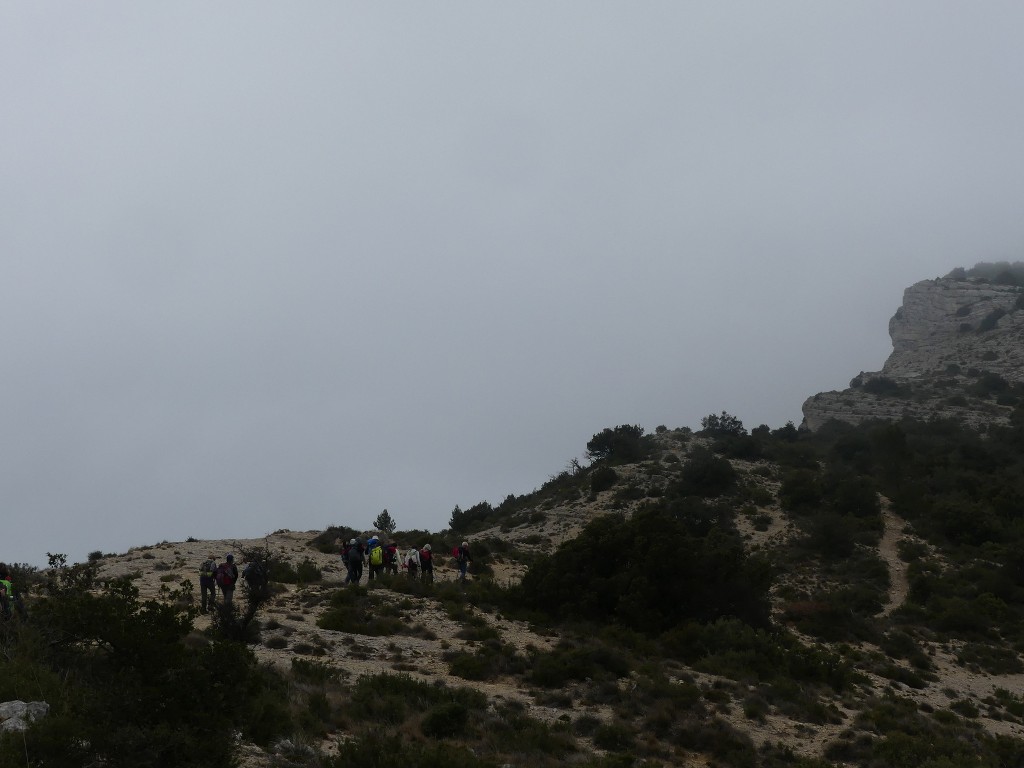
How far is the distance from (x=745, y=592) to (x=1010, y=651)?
30.7ft

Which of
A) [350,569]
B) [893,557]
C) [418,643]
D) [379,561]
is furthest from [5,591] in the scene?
[893,557]

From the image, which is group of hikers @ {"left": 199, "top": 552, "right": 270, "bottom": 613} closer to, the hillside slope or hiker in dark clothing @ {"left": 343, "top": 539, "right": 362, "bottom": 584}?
the hillside slope

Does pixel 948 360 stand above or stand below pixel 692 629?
above

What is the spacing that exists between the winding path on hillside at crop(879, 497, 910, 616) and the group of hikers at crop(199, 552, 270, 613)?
21.8 meters

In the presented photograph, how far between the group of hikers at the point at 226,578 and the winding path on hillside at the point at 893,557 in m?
21.8

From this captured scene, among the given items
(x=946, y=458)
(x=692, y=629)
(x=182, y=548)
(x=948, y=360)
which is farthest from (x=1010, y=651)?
(x=948, y=360)

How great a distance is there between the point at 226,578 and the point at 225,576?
0.17 feet

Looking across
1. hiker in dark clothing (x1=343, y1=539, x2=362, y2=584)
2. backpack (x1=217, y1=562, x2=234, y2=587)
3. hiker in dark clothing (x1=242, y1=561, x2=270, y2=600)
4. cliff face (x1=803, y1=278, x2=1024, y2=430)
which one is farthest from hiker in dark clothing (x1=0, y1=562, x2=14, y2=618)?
cliff face (x1=803, y1=278, x2=1024, y2=430)

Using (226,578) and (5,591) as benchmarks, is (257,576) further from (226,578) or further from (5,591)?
(5,591)

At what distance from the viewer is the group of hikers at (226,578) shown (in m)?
16.7

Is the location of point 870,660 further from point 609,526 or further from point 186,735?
point 186,735

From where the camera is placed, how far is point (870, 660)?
21656 mm

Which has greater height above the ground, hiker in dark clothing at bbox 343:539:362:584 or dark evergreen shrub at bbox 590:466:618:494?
dark evergreen shrub at bbox 590:466:618:494

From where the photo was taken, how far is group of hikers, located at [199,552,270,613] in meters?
16.7
